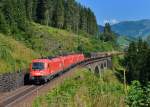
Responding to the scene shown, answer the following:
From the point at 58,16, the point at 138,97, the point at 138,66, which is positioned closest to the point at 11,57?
the point at 138,97

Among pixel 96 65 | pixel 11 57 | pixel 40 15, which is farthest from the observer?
pixel 40 15

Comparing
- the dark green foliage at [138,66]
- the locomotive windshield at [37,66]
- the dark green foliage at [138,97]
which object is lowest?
the dark green foliage at [138,66]

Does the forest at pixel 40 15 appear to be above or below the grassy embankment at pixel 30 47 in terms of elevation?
above

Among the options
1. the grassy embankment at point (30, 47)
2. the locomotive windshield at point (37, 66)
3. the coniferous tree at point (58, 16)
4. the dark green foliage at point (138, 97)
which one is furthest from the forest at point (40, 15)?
the dark green foliage at point (138, 97)

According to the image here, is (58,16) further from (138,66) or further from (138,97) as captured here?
(138,97)

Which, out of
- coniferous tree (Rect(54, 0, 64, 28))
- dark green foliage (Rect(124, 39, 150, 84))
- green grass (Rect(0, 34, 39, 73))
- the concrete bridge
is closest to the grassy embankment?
green grass (Rect(0, 34, 39, 73))

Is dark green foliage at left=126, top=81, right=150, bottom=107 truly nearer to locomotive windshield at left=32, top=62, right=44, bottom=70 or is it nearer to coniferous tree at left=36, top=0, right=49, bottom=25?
locomotive windshield at left=32, top=62, right=44, bottom=70

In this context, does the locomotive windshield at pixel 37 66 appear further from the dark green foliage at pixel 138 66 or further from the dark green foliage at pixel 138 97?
the dark green foliage at pixel 138 66

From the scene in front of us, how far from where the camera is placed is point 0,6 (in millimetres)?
88500

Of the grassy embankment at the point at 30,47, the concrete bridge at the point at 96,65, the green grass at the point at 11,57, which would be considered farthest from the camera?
the concrete bridge at the point at 96,65

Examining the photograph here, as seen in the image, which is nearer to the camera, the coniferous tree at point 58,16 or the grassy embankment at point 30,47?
the grassy embankment at point 30,47

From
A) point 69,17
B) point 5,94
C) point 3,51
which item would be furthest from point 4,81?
point 69,17

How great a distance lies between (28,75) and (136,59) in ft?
252

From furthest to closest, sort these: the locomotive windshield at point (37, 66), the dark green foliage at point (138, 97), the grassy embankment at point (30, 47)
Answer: the grassy embankment at point (30, 47)
the locomotive windshield at point (37, 66)
the dark green foliage at point (138, 97)
